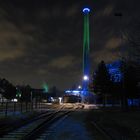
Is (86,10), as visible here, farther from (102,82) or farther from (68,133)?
(68,133)

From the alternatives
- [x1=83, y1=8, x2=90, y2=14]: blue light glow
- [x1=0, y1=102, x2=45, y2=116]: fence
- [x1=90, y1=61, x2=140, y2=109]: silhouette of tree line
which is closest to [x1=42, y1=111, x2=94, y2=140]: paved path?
[x1=0, y1=102, x2=45, y2=116]: fence

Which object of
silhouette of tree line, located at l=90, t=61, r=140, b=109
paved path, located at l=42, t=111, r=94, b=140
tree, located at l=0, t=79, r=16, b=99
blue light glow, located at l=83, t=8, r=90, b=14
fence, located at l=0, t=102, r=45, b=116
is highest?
blue light glow, located at l=83, t=8, r=90, b=14

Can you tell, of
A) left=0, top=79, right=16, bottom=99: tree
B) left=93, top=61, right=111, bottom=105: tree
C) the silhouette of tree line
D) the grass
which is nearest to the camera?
the grass

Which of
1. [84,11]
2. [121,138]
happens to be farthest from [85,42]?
[121,138]

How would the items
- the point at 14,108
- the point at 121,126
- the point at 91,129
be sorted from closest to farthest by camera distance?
1. the point at 91,129
2. the point at 121,126
3. the point at 14,108

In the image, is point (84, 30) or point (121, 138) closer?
point (121, 138)

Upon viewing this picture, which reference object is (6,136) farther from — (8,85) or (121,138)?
(8,85)

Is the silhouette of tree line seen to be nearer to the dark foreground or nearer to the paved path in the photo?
the dark foreground

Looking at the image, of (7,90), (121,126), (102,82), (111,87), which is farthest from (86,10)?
(121,126)

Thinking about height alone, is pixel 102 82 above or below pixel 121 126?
above

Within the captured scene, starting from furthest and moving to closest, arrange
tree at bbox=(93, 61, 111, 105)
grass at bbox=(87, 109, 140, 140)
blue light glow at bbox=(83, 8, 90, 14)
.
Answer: blue light glow at bbox=(83, 8, 90, 14) < tree at bbox=(93, 61, 111, 105) < grass at bbox=(87, 109, 140, 140)

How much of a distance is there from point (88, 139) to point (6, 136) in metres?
4.04

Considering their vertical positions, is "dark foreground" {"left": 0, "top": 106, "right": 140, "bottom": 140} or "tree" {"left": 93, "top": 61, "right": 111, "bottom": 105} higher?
"tree" {"left": 93, "top": 61, "right": 111, "bottom": 105}

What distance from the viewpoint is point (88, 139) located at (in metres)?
18.4
